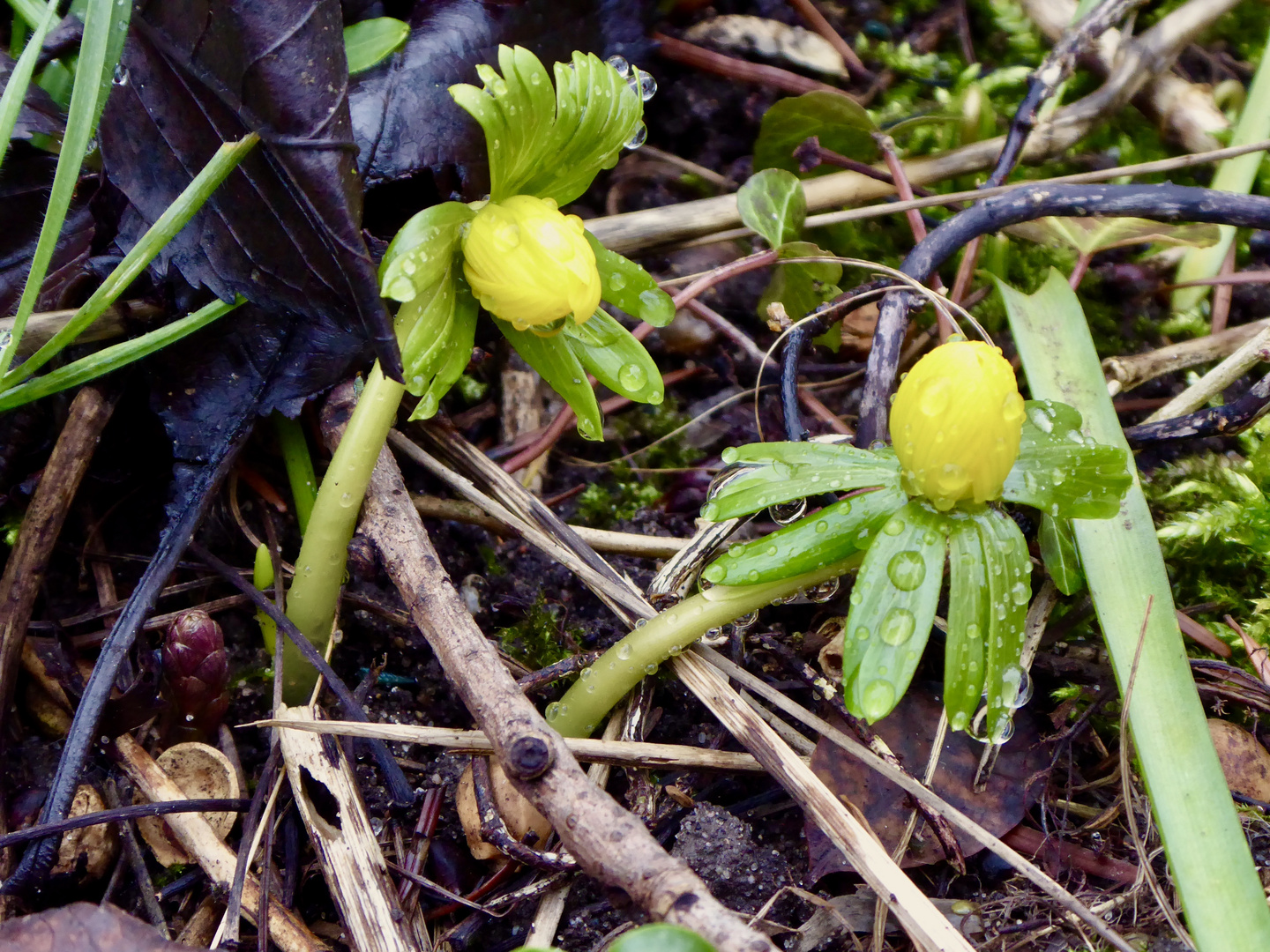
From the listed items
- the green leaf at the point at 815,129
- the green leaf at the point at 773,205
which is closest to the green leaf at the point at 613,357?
the green leaf at the point at 773,205

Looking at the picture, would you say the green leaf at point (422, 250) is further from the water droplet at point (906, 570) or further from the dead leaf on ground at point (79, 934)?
the dead leaf on ground at point (79, 934)

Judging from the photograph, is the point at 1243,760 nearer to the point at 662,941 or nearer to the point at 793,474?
the point at 793,474

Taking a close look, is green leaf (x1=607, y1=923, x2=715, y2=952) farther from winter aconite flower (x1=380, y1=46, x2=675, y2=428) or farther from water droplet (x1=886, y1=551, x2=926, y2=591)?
winter aconite flower (x1=380, y1=46, x2=675, y2=428)

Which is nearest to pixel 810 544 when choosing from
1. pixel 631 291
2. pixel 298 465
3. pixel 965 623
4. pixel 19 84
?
pixel 965 623

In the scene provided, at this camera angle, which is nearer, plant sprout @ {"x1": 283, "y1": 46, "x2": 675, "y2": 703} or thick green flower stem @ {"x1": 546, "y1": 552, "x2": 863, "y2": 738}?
plant sprout @ {"x1": 283, "y1": 46, "x2": 675, "y2": 703}

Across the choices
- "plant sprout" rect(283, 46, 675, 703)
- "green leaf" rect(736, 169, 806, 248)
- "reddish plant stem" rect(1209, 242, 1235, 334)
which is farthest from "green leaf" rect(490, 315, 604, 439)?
"reddish plant stem" rect(1209, 242, 1235, 334)

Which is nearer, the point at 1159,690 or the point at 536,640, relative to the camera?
the point at 1159,690
